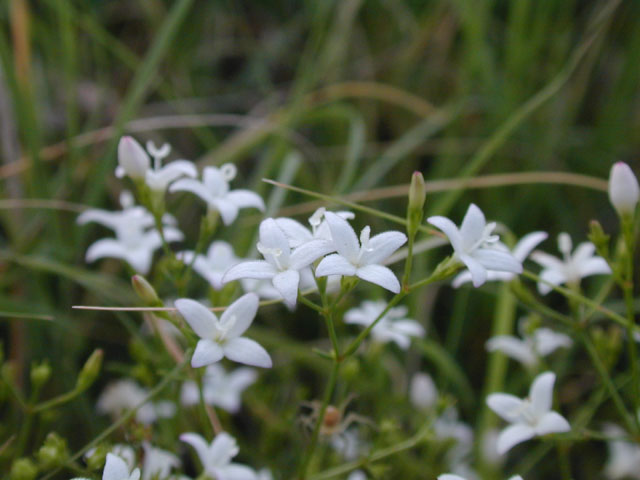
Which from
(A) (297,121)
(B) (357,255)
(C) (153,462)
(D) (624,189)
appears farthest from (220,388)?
(D) (624,189)

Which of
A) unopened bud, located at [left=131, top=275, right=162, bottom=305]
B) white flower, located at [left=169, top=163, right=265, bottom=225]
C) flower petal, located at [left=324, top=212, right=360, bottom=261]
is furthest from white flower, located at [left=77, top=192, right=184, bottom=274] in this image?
flower petal, located at [left=324, top=212, right=360, bottom=261]

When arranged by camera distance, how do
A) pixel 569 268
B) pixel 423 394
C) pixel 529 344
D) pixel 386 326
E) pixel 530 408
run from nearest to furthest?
1. pixel 530 408
2. pixel 569 268
3. pixel 386 326
4. pixel 529 344
5. pixel 423 394

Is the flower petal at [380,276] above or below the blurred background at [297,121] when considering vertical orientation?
above

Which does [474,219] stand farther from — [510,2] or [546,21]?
[510,2]

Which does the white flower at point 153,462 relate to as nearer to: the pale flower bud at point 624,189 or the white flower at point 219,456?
the white flower at point 219,456

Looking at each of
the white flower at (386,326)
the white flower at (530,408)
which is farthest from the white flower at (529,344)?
the white flower at (530,408)

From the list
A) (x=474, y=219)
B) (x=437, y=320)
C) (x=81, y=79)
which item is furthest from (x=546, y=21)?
(x=81, y=79)

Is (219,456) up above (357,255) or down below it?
below

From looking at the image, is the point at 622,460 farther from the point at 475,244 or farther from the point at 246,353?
the point at 246,353
